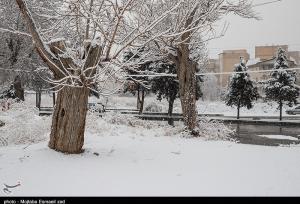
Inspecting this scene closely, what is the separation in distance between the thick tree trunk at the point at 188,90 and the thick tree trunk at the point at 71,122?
618 cm

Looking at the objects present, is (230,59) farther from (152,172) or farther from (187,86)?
(152,172)

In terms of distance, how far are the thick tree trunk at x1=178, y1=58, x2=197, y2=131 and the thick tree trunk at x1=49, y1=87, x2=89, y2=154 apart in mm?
6183

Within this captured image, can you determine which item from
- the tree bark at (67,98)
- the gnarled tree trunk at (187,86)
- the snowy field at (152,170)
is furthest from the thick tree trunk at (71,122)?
the gnarled tree trunk at (187,86)

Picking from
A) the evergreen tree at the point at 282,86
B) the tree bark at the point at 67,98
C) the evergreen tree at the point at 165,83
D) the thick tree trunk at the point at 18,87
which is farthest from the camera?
the evergreen tree at the point at 282,86

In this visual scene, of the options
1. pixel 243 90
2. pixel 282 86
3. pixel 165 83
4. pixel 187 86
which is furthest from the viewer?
pixel 243 90

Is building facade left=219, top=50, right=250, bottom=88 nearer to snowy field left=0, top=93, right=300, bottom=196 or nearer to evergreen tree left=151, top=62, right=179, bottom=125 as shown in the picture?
evergreen tree left=151, top=62, right=179, bottom=125

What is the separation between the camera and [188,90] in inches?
499

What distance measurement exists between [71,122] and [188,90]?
6489 mm

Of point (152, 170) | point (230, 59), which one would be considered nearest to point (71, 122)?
point (152, 170)

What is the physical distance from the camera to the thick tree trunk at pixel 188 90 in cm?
1265

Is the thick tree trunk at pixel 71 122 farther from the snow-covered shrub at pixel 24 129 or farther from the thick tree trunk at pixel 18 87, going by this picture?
the thick tree trunk at pixel 18 87

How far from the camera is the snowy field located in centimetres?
500

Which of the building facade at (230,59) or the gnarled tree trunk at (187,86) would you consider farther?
the building facade at (230,59)
